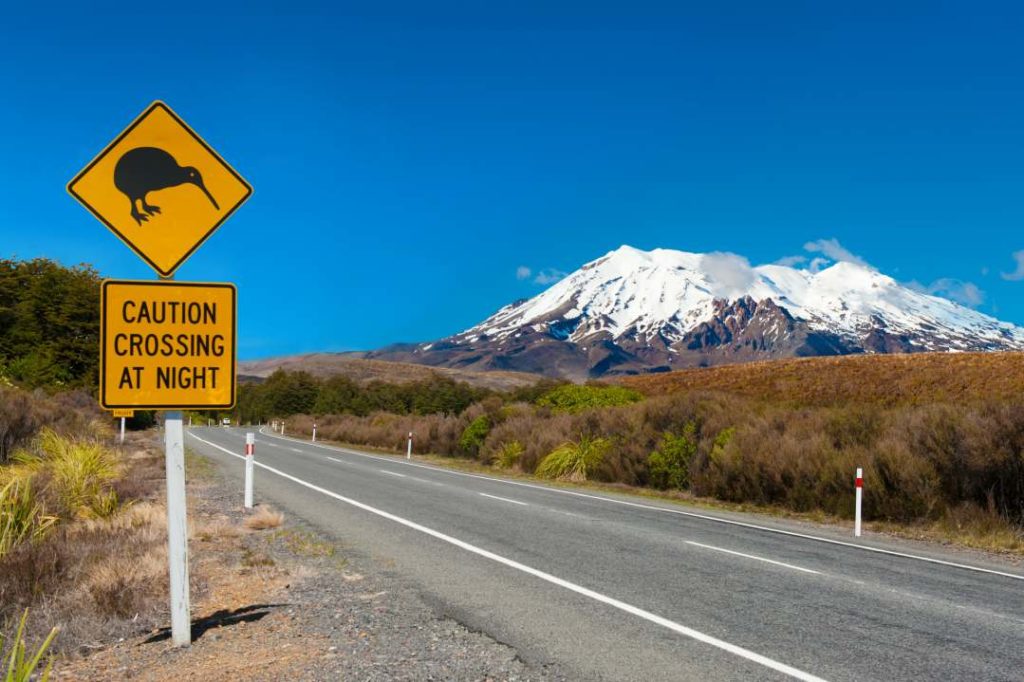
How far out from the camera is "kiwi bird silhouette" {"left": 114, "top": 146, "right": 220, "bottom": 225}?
5242 millimetres

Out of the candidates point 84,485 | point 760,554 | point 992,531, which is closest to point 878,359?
point 992,531

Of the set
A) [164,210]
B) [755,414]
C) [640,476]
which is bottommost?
[640,476]

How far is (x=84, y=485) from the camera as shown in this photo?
37.1 feet

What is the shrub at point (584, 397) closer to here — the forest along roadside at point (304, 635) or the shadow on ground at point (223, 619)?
the forest along roadside at point (304, 635)

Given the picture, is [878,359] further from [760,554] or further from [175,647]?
[175,647]

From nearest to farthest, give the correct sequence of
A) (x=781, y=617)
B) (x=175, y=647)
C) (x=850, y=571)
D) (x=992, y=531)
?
(x=175, y=647) < (x=781, y=617) < (x=850, y=571) < (x=992, y=531)

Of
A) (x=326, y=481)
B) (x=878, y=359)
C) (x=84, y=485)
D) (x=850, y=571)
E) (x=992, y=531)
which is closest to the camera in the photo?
(x=850, y=571)

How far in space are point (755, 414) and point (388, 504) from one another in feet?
33.0

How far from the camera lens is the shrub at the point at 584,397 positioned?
31.7 m

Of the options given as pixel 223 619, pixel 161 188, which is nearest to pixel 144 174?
pixel 161 188

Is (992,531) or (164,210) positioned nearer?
(164,210)

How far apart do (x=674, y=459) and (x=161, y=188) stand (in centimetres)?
1698

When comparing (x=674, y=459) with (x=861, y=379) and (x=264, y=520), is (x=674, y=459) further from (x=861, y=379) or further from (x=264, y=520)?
(x=861, y=379)

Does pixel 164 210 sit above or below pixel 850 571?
above
